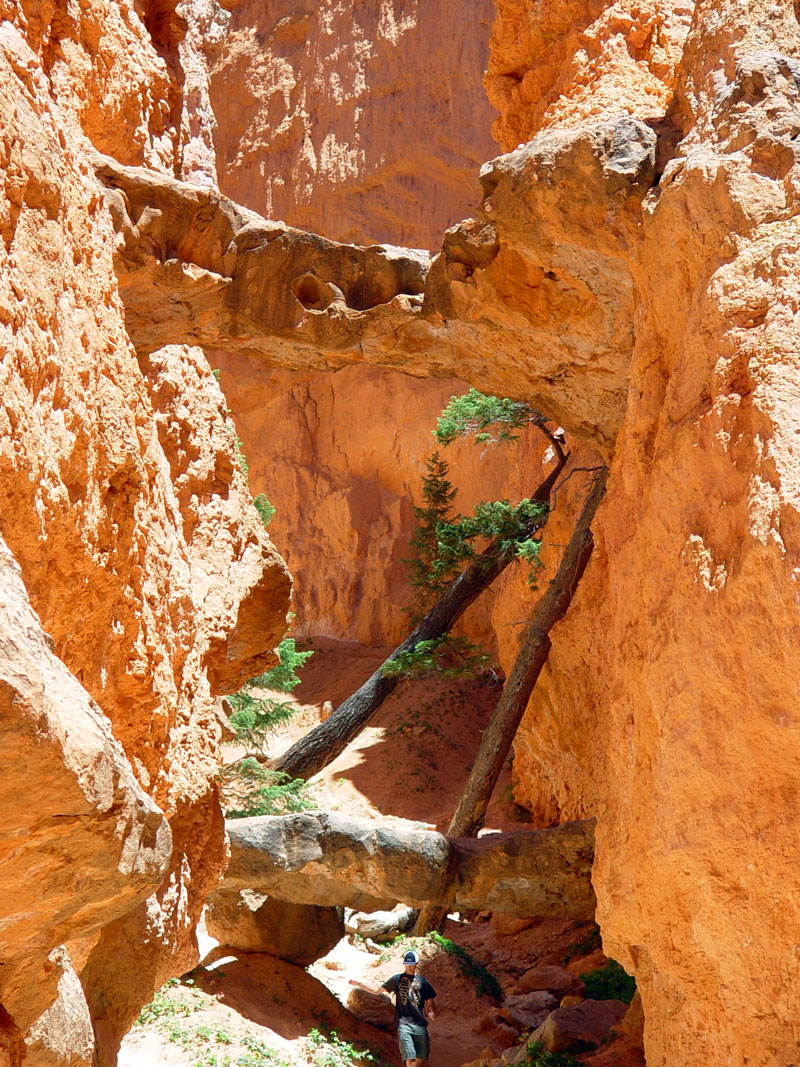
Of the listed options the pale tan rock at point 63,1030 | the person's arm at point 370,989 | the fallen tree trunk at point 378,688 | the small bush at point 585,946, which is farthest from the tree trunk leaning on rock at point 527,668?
the pale tan rock at point 63,1030

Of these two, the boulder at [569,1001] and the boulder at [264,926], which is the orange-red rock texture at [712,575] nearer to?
the boulder at [569,1001]

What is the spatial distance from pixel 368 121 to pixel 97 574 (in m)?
22.8

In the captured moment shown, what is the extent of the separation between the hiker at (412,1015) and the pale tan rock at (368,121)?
59.9 ft

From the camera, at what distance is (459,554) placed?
16078 mm

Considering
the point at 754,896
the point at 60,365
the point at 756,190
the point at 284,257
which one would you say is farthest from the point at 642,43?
the point at 754,896

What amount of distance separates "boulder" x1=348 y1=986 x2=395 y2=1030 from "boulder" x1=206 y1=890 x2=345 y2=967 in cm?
68

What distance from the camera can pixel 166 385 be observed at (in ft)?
27.3

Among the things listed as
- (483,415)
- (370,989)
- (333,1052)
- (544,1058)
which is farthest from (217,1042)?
(483,415)

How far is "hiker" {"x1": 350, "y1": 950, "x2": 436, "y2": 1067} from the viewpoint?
10.3 metres

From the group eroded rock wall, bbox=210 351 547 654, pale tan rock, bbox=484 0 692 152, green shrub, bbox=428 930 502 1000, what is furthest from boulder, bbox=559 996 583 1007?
eroded rock wall, bbox=210 351 547 654

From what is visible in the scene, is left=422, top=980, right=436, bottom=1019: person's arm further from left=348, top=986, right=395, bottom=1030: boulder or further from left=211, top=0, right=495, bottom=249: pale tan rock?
left=211, top=0, right=495, bottom=249: pale tan rock

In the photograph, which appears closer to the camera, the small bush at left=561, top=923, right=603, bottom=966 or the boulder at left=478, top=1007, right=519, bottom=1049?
the boulder at left=478, top=1007, right=519, bottom=1049

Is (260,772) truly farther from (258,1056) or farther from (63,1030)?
(63,1030)

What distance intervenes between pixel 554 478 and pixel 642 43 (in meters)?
7.77
